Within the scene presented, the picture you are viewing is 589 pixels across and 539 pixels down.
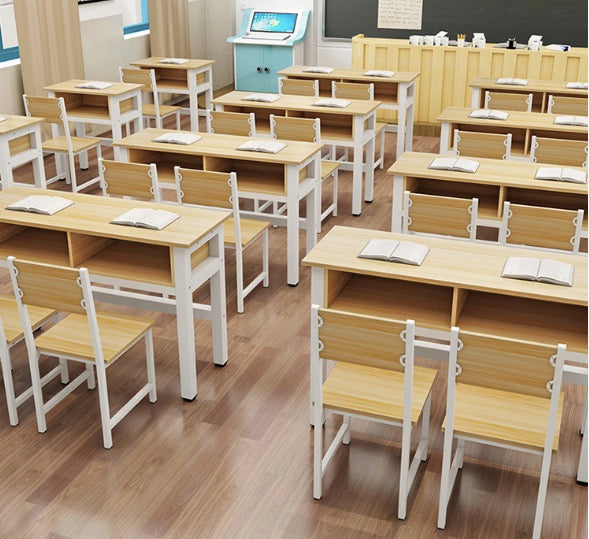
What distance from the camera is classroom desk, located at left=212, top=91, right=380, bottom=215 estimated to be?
6548 mm

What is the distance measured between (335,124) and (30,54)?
3.26m

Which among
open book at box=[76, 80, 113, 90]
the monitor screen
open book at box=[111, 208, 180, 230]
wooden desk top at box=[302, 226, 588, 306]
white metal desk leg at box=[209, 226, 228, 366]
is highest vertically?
the monitor screen

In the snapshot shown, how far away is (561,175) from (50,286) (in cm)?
312

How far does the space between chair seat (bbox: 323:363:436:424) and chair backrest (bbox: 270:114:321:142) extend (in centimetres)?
298

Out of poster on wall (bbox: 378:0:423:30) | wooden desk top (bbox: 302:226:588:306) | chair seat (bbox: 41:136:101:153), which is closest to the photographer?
wooden desk top (bbox: 302:226:588:306)

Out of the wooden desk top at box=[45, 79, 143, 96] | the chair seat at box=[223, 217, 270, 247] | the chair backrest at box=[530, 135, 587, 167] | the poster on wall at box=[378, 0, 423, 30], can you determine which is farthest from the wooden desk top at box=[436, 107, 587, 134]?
the poster on wall at box=[378, 0, 423, 30]

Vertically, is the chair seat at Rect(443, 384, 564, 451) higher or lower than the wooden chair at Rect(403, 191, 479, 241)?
lower

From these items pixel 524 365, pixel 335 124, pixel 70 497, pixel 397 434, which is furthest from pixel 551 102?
pixel 70 497

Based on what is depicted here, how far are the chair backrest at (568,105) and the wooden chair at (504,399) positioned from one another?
4.48 m

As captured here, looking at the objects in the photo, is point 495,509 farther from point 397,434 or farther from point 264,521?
point 264,521

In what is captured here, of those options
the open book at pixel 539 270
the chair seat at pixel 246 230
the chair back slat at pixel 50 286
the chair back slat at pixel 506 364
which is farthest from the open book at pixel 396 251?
the chair seat at pixel 246 230

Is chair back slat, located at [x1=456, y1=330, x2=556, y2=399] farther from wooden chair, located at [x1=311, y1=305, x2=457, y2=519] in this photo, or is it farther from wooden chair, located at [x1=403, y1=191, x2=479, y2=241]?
wooden chair, located at [x1=403, y1=191, x2=479, y2=241]

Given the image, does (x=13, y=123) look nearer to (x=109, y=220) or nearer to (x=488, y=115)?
(x=109, y=220)

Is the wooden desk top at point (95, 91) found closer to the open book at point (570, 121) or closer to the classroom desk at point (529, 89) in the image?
the classroom desk at point (529, 89)
